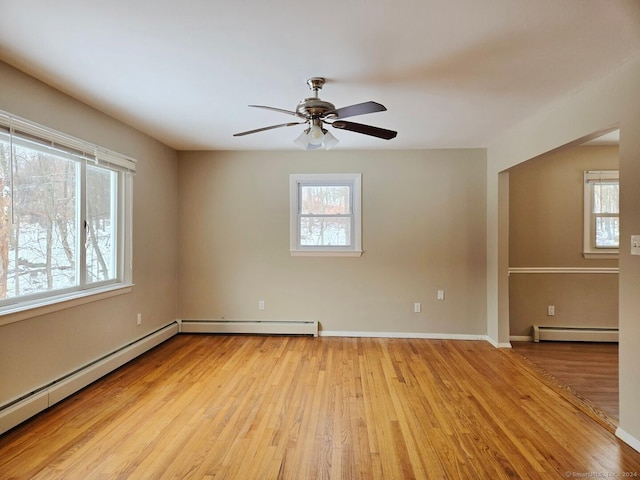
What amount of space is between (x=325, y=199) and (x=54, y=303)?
301cm

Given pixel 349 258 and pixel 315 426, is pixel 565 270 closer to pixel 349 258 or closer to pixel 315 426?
pixel 349 258

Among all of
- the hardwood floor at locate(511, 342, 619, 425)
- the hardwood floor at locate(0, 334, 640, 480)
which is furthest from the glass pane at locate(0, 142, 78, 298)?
the hardwood floor at locate(511, 342, 619, 425)

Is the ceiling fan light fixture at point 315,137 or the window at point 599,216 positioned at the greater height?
the ceiling fan light fixture at point 315,137

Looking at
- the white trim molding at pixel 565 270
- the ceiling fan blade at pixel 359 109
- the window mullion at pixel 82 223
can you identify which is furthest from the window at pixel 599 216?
the window mullion at pixel 82 223

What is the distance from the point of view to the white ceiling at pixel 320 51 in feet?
5.36

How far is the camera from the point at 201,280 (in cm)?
446

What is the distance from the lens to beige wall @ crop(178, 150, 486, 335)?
14.0 feet

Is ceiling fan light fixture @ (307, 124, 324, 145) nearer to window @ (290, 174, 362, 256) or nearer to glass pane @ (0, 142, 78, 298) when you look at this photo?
window @ (290, 174, 362, 256)

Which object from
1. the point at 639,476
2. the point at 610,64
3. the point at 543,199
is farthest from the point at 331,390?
the point at 543,199

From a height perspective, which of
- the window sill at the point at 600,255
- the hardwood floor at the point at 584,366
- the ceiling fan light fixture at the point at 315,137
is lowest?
the hardwood floor at the point at 584,366

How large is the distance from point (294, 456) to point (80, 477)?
45.0 inches

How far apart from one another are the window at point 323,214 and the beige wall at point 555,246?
2032 millimetres

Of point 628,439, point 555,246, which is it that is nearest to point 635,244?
point 628,439

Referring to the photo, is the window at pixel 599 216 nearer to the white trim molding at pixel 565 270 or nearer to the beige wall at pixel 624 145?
the white trim molding at pixel 565 270
